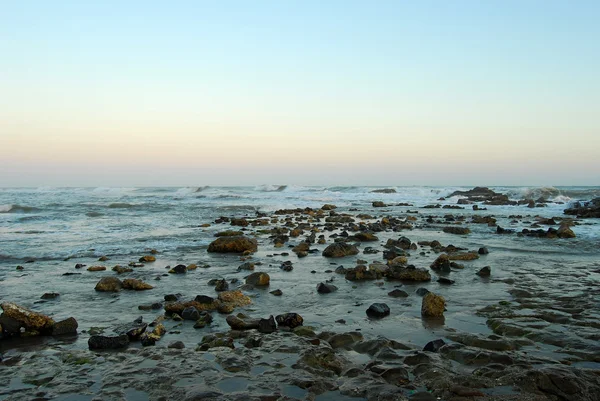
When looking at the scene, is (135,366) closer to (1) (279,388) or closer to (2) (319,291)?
(1) (279,388)

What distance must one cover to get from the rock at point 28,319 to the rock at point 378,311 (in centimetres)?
446

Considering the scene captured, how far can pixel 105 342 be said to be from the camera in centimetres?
495

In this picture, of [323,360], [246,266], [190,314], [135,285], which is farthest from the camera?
[246,266]

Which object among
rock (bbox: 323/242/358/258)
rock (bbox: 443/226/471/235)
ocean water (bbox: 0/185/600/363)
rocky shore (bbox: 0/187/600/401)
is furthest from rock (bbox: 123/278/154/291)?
rock (bbox: 443/226/471/235)

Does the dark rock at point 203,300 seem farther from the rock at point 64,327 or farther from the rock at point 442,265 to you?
the rock at point 442,265

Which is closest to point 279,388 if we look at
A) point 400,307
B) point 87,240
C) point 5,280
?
point 400,307

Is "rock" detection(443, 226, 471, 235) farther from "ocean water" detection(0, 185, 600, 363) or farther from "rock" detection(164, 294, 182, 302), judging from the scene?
"rock" detection(164, 294, 182, 302)

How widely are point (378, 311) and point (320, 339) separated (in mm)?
1289

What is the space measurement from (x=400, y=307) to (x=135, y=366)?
4.04 m

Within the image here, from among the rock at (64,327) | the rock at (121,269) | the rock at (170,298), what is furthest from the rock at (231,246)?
the rock at (64,327)

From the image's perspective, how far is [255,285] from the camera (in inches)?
324

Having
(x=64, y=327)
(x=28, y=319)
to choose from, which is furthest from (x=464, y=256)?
(x=28, y=319)

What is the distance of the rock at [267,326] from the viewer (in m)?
5.50

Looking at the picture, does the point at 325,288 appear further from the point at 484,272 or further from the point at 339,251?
the point at 339,251
